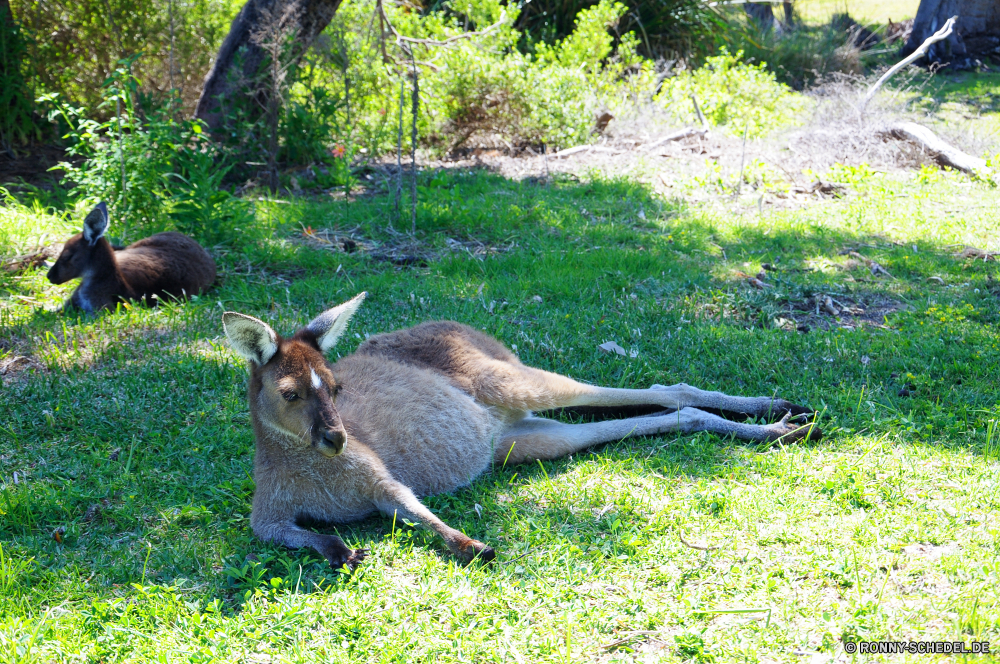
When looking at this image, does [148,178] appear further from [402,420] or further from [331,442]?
[331,442]

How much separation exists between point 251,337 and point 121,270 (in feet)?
11.0

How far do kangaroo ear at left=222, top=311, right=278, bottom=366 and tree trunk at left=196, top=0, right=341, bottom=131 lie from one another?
600cm

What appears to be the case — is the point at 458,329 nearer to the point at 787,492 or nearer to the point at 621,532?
the point at 621,532

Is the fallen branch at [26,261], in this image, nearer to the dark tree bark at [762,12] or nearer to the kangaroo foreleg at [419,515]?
the kangaroo foreleg at [419,515]

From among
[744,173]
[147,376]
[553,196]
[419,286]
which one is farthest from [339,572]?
[744,173]

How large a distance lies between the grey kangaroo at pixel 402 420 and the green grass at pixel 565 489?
11cm

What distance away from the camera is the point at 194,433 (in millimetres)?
4090

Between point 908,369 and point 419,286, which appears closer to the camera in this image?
point 908,369

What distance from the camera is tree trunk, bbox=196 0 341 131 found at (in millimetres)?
8414

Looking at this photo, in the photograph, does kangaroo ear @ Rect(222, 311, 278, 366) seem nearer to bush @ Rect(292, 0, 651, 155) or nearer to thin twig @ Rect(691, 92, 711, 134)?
bush @ Rect(292, 0, 651, 155)

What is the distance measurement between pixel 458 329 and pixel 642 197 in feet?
14.7

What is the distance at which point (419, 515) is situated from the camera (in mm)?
3170

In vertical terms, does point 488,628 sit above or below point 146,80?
below

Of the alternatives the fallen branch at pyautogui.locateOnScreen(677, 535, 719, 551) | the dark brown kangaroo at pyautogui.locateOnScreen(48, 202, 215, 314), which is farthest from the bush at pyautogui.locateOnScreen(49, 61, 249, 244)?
the fallen branch at pyautogui.locateOnScreen(677, 535, 719, 551)
